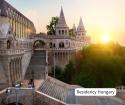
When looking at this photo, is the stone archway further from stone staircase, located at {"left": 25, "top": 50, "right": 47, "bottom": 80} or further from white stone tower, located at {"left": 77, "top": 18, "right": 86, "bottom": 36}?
white stone tower, located at {"left": 77, "top": 18, "right": 86, "bottom": 36}

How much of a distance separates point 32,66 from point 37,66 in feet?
2.38

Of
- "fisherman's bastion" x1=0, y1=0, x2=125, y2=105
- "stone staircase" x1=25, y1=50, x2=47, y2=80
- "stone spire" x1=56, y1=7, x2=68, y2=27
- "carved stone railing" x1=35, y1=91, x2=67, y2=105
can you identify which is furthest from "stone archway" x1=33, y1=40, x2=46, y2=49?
"carved stone railing" x1=35, y1=91, x2=67, y2=105

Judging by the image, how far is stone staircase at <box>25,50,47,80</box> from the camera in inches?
1752

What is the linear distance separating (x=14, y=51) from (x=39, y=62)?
15.3 metres

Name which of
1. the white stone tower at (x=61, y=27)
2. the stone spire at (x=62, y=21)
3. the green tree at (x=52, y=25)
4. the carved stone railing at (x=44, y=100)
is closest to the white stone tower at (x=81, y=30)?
the green tree at (x=52, y=25)

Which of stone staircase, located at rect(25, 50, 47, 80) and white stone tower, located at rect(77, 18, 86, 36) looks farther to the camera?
white stone tower, located at rect(77, 18, 86, 36)

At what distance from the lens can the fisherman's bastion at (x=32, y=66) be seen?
28.9 m

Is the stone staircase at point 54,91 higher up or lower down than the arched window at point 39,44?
lower down

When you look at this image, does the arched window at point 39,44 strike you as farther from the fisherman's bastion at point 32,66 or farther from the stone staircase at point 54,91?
the stone staircase at point 54,91

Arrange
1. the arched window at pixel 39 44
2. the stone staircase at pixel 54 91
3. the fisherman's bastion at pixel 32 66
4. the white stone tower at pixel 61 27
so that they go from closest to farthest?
the fisherman's bastion at pixel 32 66
the stone staircase at pixel 54 91
the arched window at pixel 39 44
the white stone tower at pixel 61 27

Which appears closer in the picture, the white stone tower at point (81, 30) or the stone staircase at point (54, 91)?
the stone staircase at point (54, 91)

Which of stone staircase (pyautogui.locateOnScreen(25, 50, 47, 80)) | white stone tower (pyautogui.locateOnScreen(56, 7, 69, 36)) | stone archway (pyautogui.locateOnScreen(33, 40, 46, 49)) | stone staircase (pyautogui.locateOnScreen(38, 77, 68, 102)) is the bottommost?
stone staircase (pyautogui.locateOnScreen(38, 77, 68, 102))

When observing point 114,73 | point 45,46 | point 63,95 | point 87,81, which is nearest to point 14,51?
point 63,95

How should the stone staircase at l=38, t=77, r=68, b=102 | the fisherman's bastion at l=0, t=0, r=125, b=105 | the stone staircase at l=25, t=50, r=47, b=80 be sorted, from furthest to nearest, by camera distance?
the stone staircase at l=25, t=50, r=47, b=80 → the stone staircase at l=38, t=77, r=68, b=102 → the fisherman's bastion at l=0, t=0, r=125, b=105
